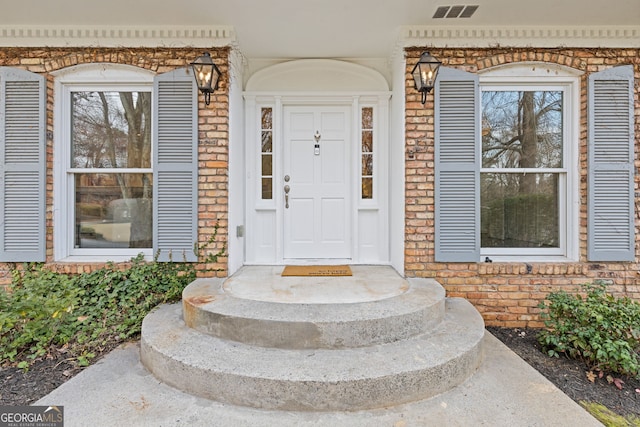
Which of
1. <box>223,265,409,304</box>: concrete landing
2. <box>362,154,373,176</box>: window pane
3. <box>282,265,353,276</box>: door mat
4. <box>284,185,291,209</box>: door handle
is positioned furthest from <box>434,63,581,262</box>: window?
<box>284,185,291,209</box>: door handle

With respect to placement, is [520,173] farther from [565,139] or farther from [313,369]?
[313,369]

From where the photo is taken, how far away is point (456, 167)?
309 centimetres

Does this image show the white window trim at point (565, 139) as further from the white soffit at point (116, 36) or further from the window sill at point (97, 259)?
the window sill at point (97, 259)

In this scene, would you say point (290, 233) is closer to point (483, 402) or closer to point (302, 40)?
point (302, 40)

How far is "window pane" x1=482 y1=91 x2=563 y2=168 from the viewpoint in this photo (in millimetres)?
3318

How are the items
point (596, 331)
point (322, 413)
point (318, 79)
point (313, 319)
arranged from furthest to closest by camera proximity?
1. point (318, 79)
2. point (596, 331)
3. point (313, 319)
4. point (322, 413)

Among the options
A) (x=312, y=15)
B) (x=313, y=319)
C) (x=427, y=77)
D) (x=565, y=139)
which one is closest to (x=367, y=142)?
(x=427, y=77)

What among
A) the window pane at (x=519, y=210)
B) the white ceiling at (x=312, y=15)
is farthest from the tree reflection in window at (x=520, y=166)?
the white ceiling at (x=312, y=15)

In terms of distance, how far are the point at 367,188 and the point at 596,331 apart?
2.33m

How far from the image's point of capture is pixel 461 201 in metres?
3.11

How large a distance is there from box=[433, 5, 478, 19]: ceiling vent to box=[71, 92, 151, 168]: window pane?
295cm

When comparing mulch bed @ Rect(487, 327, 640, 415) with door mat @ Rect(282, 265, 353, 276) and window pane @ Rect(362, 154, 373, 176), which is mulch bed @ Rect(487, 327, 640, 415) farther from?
window pane @ Rect(362, 154, 373, 176)

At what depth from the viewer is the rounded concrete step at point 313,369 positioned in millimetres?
1780

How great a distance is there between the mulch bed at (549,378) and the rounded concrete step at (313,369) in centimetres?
61
